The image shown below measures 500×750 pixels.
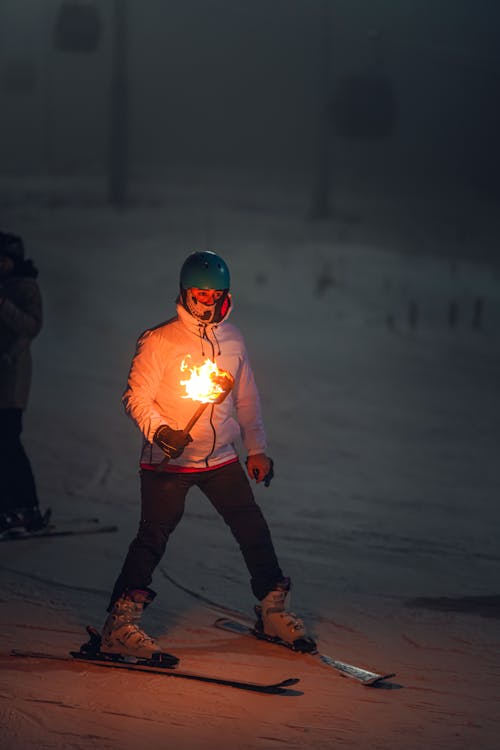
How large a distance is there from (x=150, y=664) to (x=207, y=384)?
1165mm

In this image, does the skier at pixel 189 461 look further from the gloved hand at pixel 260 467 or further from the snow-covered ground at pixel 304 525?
the snow-covered ground at pixel 304 525

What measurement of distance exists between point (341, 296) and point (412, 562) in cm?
1337

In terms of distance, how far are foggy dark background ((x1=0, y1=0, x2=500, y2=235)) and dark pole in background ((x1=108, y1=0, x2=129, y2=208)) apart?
12.7 meters

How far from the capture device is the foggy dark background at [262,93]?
39406 millimetres

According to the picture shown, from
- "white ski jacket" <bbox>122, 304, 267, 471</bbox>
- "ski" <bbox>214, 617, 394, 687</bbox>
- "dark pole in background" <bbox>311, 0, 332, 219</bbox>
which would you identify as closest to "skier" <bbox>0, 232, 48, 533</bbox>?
"ski" <bbox>214, 617, 394, 687</bbox>

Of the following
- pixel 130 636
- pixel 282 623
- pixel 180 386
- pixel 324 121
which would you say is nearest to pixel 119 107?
pixel 324 121

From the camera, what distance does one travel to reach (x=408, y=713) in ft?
14.9

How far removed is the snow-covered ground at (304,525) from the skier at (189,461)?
22 cm

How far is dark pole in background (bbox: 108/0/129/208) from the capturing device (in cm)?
2155

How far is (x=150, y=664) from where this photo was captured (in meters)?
4.95

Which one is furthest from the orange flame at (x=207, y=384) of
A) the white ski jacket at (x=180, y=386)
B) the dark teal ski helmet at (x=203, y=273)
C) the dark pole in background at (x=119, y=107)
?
the dark pole in background at (x=119, y=107)

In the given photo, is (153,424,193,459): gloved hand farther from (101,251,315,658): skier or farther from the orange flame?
the orange flame

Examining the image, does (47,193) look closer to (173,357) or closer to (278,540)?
(278,540)

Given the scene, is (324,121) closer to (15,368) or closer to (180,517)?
(15,368)
